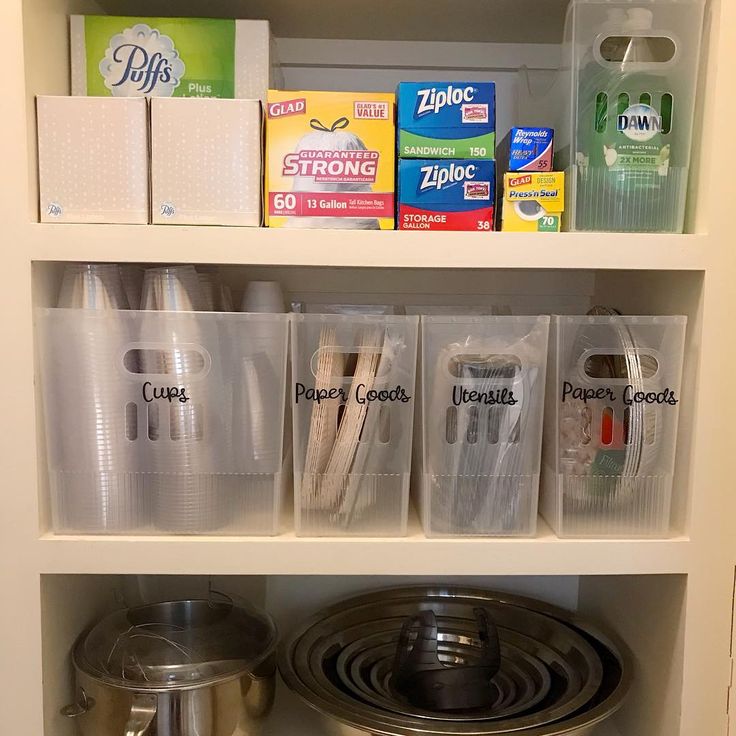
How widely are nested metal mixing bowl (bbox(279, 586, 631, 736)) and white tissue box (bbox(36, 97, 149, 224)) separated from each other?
59cm

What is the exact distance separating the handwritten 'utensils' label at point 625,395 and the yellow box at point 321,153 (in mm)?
294

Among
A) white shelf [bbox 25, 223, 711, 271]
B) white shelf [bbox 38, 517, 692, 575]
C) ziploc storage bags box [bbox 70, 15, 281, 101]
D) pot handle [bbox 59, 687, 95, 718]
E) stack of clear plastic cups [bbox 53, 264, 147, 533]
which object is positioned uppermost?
ziploc storage bags box [bbox 70, 15, 281, 101]

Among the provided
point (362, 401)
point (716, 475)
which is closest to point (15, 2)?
point (362, 401)

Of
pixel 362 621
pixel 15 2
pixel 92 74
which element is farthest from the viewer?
pixel 362 621

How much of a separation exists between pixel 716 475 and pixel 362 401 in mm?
396

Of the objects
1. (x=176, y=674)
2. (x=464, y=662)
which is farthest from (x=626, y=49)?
(x=176, y=674)

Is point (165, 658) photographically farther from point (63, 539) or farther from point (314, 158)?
point (314, 158)

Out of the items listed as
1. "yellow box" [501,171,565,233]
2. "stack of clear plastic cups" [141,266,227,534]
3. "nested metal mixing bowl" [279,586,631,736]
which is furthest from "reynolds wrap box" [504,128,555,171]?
"nested metal mixing bowl" [279,586,631,736]

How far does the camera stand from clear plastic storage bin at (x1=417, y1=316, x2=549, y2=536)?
2.72 feet

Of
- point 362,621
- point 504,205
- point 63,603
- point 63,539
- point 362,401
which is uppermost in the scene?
point 504,205

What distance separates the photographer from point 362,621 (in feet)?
3.71

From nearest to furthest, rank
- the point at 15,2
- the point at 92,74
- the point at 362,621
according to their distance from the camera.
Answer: the point at 15,2 → the point at 92,74 → the point at 362,621

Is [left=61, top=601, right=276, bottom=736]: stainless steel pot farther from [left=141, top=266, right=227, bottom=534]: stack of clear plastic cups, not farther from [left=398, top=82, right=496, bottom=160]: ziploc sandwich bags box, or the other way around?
[left=398, top=82, right=496, bottom=160]: ziploc sandwich bags box

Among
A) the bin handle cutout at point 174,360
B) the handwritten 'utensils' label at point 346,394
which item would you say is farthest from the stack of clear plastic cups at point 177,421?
the handwritten 'utensils' label at point 346,394
